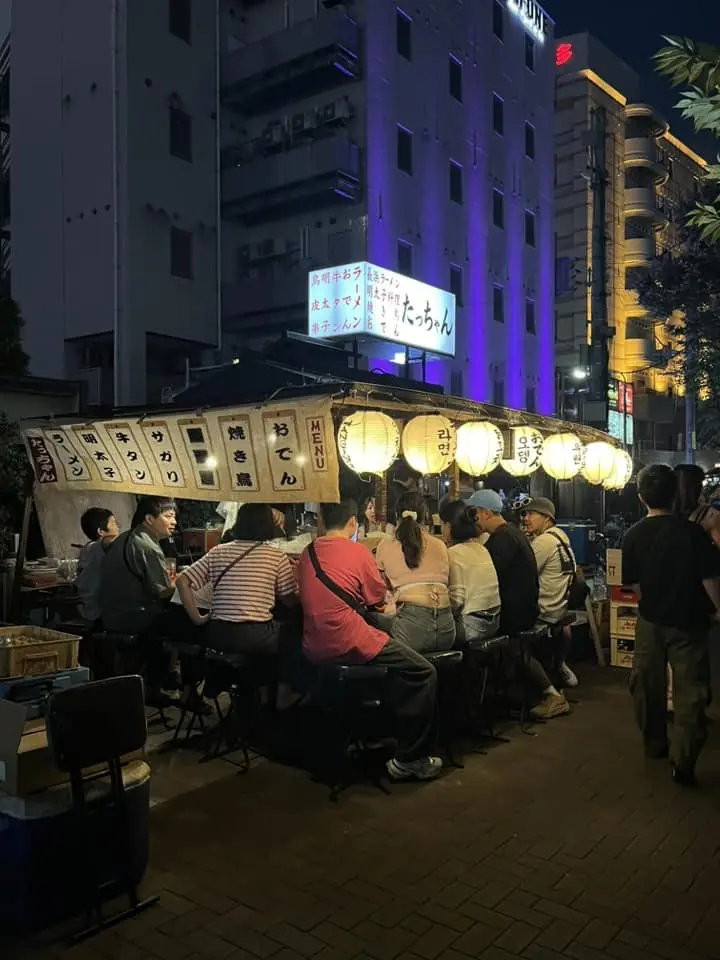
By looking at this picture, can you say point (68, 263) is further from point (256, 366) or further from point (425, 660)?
point (425, 660)

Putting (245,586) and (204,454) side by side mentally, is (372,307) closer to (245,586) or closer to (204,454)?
(204,454)

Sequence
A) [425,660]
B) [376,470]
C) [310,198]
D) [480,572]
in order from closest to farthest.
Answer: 1. [425,660]
2. [480,572]
3. [376,470]
4. [310,198]

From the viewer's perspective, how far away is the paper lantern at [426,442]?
30.5ft

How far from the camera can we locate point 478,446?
32.0 feet

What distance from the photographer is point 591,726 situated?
7805mm

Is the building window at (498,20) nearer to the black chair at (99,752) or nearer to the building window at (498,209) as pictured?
the building window at (498,209)

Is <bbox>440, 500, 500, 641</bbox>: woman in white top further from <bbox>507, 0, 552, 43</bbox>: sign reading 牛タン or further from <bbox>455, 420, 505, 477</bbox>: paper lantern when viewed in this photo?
<bbox>507, 0, 552, 43</bbox>: sign reading 牛タン

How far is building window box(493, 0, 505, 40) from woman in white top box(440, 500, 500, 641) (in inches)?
1235

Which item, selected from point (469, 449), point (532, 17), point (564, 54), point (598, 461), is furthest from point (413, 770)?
point (564, 54)

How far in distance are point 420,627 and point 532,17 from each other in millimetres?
36077

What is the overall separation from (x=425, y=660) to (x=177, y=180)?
21.4m

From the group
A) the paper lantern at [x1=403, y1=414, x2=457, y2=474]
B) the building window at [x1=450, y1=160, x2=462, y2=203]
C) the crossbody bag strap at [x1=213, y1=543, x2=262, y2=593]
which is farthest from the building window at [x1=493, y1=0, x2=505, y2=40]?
the crossbody bag strap at [x1=213, y1=543, x2=262, y2=593]

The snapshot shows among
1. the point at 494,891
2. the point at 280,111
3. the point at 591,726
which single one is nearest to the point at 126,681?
the point at 494,891

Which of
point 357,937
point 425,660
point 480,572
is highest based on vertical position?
point 480,572
